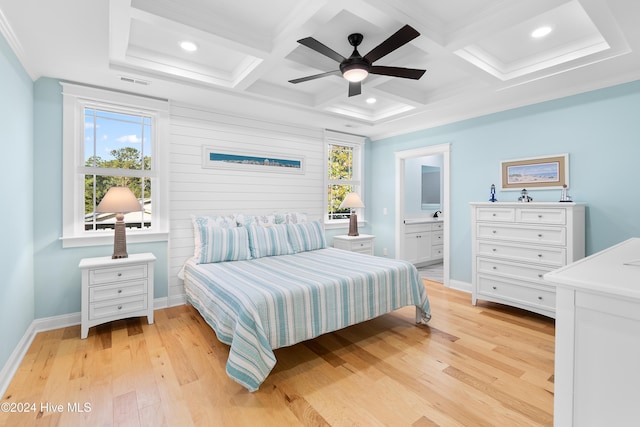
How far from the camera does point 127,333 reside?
9.67 feet

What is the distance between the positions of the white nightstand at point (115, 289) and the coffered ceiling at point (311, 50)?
6.13 ft

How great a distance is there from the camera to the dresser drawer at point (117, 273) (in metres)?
2.85

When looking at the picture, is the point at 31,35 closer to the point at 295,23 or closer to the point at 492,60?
the point at 295,23

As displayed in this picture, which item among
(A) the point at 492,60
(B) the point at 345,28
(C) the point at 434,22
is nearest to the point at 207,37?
(B) the point at 345,28

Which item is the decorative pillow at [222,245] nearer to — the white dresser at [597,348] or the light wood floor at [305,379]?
the light wood floor at [305,379]

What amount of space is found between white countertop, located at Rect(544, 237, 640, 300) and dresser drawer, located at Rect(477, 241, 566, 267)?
6.02ft

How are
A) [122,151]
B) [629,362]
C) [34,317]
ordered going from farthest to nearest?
1. [122,151]
2. [34,317]
3. [629,362]

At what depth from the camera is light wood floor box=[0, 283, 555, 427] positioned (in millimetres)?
1807

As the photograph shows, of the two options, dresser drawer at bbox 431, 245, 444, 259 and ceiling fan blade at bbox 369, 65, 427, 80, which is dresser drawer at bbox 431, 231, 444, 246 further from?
ceiling fan blade at bbox 369, 65, 427, 80

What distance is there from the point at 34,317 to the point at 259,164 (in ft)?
9.83

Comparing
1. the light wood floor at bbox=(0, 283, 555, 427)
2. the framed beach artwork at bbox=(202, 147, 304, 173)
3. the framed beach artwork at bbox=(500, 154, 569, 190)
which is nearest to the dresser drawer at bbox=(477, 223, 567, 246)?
the framed beach artwork at bbox=(500, 154, 569, 190)

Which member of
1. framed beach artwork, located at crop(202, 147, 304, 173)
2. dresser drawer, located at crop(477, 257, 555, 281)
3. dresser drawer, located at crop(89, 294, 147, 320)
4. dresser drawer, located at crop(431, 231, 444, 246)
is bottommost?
dresser drawer, located at crop(89, 294, 147, 320)

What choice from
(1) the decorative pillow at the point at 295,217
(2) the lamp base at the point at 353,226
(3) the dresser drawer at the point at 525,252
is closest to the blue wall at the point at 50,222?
(1) the decorative pillow at the point at 295,217

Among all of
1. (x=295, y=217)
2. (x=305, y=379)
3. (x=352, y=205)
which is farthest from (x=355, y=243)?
(x=305, y=379)
